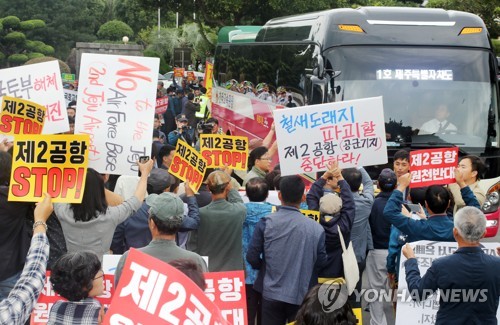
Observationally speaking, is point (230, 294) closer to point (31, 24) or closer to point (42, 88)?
point (42, 88)

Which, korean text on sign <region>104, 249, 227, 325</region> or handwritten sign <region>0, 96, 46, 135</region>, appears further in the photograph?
handwritten sign <region>0, 96, 46, 135</region>

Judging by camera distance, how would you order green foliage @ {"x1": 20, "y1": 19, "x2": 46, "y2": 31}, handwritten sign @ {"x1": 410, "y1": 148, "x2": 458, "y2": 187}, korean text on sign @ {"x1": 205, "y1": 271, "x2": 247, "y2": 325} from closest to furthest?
1. korean text on sign @ {"x1": 205, "y1": 271, "x2": 247, "y2": 325}
2. handwritten sign @ {"x1": 410, "y1": 148, "x2": 458, "y2": 187}
3. green foliage @ {"x1": 20, "y1": 19, "x2": 46, "y2": 31}

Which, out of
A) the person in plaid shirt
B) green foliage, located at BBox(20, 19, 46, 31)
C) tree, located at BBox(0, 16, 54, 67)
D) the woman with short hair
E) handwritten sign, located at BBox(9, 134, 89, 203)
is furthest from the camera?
green foliage, located at BBox(20, 19, 46, 31)

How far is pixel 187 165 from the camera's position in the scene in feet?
25.4

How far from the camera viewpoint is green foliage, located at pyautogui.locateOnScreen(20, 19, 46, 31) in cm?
5016

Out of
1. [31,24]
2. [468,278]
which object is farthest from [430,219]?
[31,24]

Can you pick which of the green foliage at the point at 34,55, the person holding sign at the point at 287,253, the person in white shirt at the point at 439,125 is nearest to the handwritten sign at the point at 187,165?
the person holding sign at the point at 287,253

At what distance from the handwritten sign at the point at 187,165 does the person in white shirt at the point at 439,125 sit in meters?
4.29

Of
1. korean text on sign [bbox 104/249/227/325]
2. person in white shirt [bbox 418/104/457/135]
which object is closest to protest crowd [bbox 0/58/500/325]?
korean text on sign [bbox 104/249/227/325]

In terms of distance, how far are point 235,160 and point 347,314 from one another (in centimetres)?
575

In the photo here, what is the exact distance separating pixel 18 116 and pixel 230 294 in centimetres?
263

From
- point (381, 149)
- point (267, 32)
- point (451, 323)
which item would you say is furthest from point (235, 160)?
point (267, 32)

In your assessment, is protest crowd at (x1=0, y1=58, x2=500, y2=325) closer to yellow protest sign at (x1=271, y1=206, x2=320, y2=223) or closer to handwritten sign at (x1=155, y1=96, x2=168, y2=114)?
yellow protest sign at (x1=271, y1=206, x2=320, y2=223)

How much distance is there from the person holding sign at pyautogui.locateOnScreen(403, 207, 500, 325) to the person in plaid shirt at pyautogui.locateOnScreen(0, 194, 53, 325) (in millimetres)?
2384
